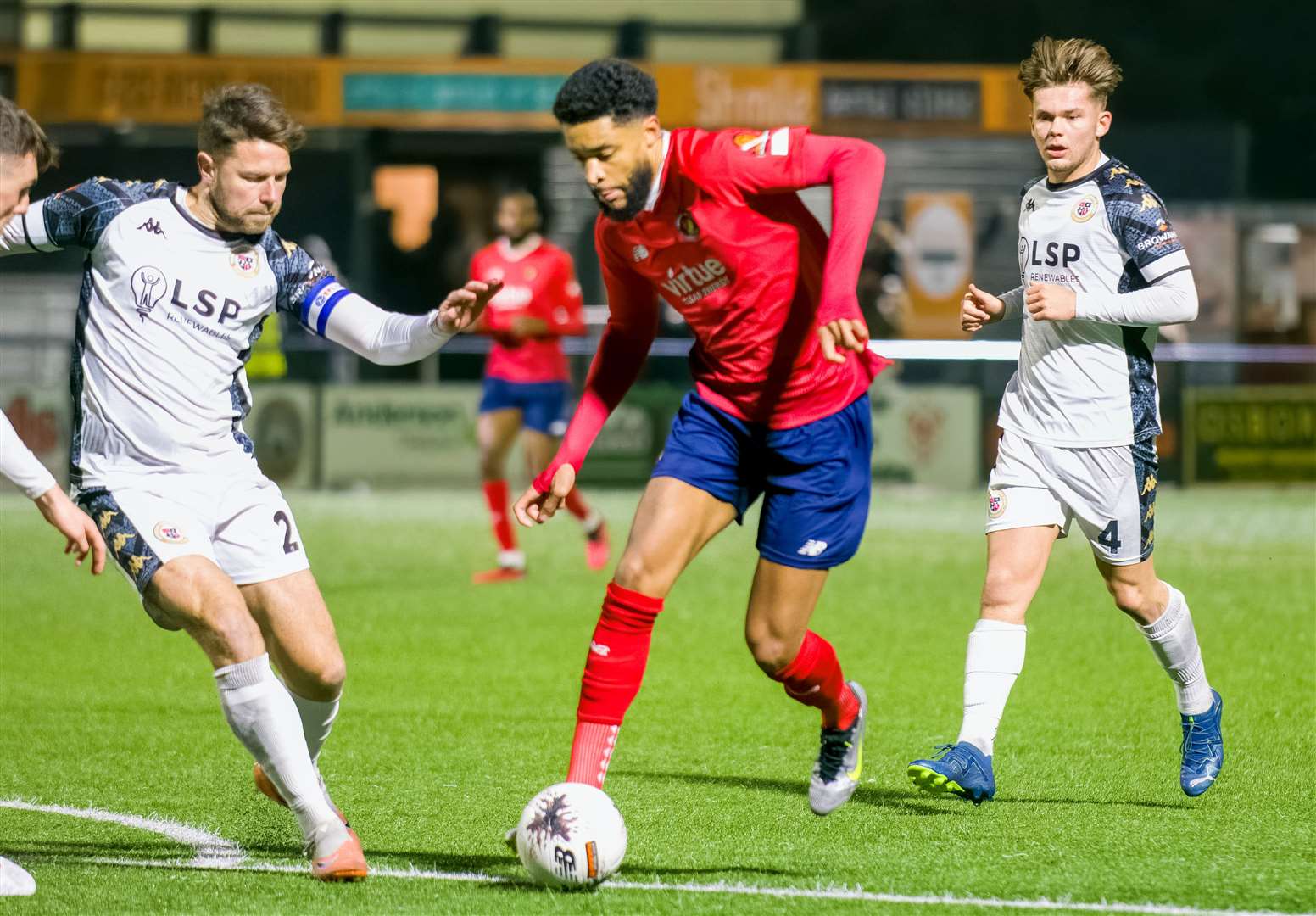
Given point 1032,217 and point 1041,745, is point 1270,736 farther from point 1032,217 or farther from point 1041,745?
point 1032,217

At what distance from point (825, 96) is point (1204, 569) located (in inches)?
570

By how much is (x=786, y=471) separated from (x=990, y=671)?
981mm

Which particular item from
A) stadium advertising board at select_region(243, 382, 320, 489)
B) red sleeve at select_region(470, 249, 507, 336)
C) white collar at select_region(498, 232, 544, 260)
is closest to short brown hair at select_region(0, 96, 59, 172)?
red sleeve at select_region(470, 249, 507, 336)

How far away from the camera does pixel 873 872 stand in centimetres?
522

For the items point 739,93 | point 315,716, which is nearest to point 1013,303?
point 315,716

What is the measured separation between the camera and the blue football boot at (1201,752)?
6.22 meters

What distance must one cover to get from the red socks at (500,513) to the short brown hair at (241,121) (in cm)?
765

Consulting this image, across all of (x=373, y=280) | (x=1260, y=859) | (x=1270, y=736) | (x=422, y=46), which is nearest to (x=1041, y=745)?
(x=1270, y=736)

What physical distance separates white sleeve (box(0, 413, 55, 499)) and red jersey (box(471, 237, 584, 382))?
322 inches

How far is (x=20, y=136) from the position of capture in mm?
4980

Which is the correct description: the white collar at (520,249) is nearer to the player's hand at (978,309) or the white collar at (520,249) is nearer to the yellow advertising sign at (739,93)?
the player's hand at (978,309)

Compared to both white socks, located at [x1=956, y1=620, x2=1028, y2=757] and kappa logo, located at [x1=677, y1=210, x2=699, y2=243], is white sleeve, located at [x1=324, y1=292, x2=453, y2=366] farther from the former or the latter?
Answer: white socks, located at [x1=956, y1=620, x2=1028, y2=757]

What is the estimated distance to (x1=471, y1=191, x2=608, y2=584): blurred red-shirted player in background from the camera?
13.1 meters

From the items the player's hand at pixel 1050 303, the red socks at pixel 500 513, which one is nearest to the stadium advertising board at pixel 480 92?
the red socks at pixel 500 513
